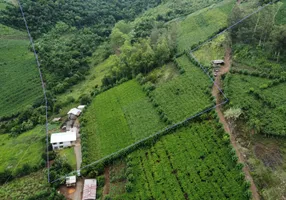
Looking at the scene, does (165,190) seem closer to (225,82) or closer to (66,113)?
(225,82)

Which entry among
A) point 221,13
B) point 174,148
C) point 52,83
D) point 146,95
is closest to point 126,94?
point 146,95

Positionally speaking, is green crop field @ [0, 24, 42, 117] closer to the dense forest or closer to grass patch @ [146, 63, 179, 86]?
the dense forest

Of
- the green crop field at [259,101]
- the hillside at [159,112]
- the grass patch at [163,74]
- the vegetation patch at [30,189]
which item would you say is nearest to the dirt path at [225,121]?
the hillside at [159,112]

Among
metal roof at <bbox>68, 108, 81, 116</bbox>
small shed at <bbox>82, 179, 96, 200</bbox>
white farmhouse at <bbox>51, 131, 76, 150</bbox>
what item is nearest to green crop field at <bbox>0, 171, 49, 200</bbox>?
white farmhouse at <bbox>51, 131, 76, 150</bbox>

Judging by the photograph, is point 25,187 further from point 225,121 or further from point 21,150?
point 225,121

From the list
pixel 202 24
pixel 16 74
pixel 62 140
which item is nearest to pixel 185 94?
pixel 62 140

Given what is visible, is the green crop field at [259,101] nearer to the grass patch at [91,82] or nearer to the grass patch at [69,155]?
the grass patch at [69,155]
